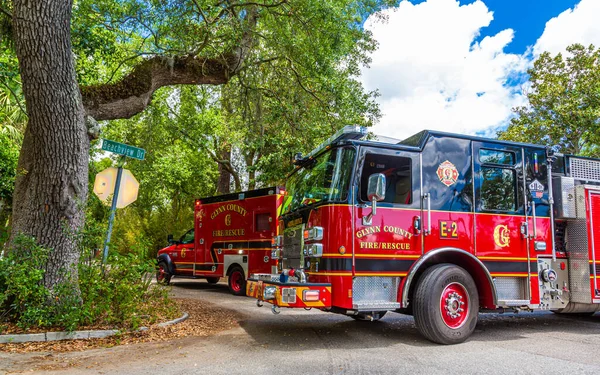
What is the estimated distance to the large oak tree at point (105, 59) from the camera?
6582 millimetres

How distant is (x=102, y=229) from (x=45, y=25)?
3.10m

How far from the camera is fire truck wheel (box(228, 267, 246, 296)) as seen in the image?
13.0 meters

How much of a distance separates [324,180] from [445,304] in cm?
246

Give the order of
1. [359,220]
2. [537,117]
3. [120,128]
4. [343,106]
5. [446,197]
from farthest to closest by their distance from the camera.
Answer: [120,128] → [537,117] → [343,106] → [446,197] → [359,220]

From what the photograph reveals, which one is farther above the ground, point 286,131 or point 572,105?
point 572,105

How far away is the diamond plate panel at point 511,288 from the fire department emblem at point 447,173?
5.38 ft

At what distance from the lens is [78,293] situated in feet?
21.8

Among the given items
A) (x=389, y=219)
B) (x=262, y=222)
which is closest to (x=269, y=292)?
(x=389, y=219)

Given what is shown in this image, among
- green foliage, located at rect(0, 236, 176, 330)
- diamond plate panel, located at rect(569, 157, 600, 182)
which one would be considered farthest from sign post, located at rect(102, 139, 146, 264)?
diamond plate panel, located at rect(569, 157, 600, 182)

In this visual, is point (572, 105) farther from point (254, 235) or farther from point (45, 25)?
point (45, 25)

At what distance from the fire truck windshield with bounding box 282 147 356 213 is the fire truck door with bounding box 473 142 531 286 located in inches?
85.7

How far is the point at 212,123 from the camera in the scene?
19.5 metres

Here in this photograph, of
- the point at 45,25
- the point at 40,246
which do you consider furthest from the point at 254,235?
the point at 45,25

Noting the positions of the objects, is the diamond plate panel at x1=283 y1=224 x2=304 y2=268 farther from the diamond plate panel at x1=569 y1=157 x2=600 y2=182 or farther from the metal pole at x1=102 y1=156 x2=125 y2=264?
the diamond plate panel at x1=569 y1=157 x2=600 y2=182
